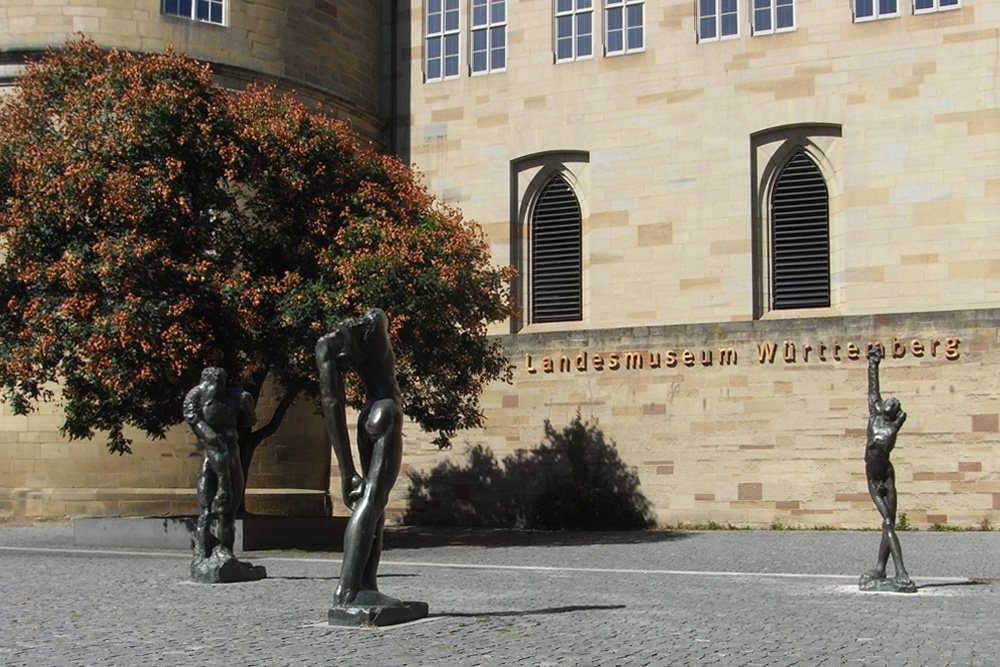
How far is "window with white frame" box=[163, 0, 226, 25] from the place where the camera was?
1045 inches

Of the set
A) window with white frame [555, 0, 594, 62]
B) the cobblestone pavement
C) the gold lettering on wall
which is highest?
window with white frame [555, 0, 594, 62]

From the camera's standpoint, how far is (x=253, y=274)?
19781 millimetres

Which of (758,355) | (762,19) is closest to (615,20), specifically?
Answer: (762,19)

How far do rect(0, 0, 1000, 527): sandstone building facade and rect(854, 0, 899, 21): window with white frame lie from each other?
0.06 metres

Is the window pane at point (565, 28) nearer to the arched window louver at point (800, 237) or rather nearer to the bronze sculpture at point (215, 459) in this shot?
the arched window louver at point (800, 237)

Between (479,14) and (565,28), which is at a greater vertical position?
(479,14)

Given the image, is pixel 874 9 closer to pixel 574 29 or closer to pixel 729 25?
pixel 729 25

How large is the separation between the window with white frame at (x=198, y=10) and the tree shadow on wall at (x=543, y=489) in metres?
10.2

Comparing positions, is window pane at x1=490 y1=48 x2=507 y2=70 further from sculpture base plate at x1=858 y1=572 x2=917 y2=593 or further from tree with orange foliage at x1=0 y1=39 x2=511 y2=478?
sculpture base plate at x1=858 y1=572 x2=917 y2=593

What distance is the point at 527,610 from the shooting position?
11.2m

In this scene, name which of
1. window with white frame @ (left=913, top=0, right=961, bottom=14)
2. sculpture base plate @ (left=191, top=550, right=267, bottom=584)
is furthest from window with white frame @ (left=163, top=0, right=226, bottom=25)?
sculpture base plate @ (left=191, top=550, right=267, bottom=584)

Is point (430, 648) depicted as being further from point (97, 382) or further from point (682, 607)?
point (97, 382)

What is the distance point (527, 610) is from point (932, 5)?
19504mm

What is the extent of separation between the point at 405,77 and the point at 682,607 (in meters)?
21.4
